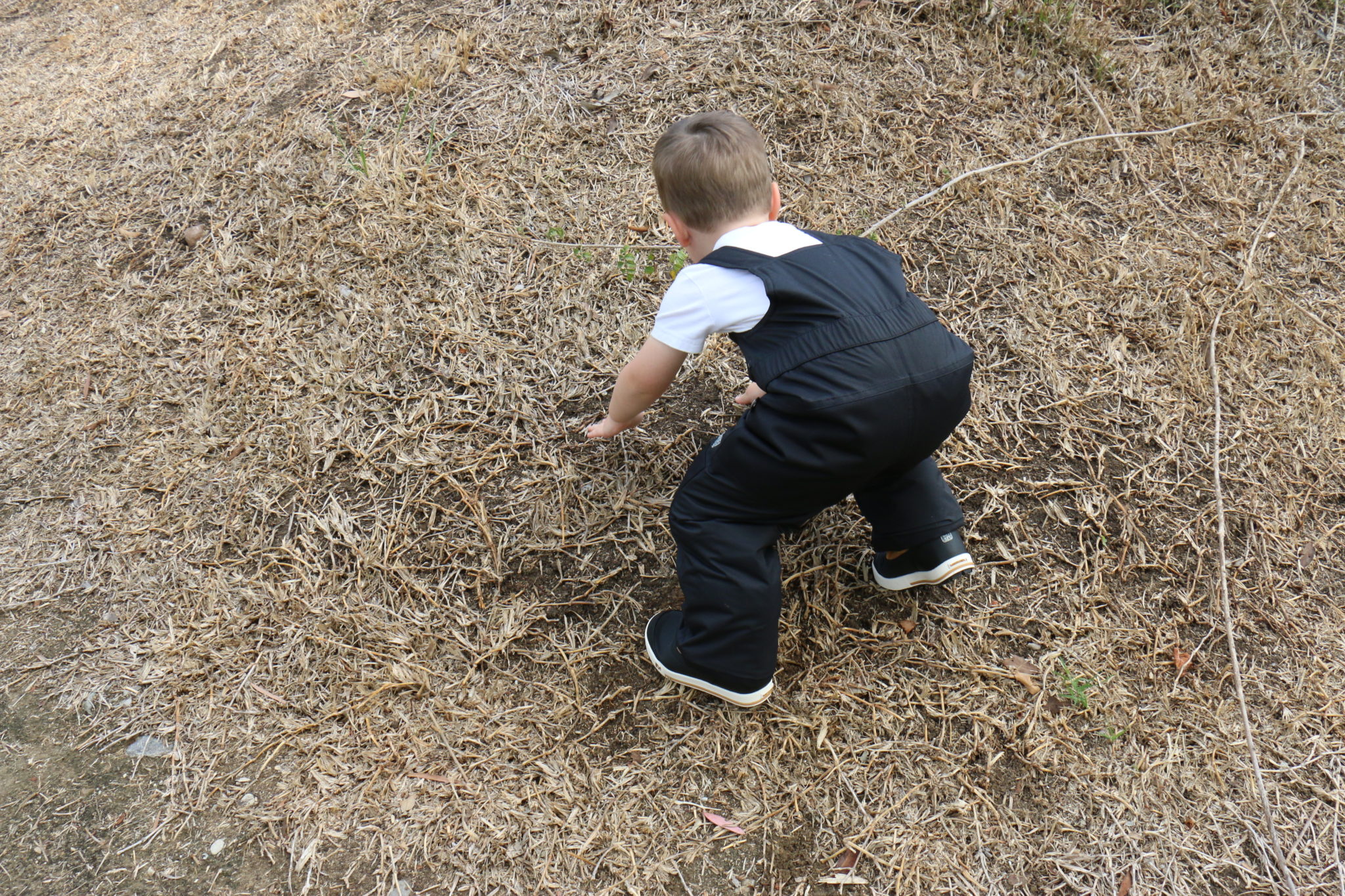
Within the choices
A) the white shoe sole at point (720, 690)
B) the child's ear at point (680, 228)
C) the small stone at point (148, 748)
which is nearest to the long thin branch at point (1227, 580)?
the white shoe sole at point (720, 690)

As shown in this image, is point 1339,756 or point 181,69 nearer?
point 1339,756

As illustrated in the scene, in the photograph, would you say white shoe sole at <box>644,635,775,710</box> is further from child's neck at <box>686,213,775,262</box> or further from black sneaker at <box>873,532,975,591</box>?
child's neck at <box>686,213,775,262</box>

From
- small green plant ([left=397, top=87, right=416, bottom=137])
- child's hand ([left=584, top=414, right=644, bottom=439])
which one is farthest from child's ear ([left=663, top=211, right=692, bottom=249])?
small green plant ([left=397, top=87, right=416, bottom=137])

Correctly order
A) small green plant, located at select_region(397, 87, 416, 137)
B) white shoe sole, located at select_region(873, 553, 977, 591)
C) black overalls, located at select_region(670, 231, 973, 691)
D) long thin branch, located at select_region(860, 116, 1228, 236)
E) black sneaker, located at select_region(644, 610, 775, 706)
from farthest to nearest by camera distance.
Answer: small green plant, located at select_region(397, 87, 416, 137) → long thin branch, located at select_region(860, 116, 1228, 236) → white shoe sole, located at select_region(873, 553, 977, 591) → black sneaker, located at select_region(644, 610, 775, 706) → black overalls, located at select_region(670, 231, 973, 691)

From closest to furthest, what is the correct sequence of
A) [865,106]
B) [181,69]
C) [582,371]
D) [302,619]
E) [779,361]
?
1. [779,361]
2. [302,619]
3. [582,371]
4. [865,106]
5. [181,69]

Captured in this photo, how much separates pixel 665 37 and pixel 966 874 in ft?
10.3

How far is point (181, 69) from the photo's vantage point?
3.77 meters

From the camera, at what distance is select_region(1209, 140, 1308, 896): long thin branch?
1892mm

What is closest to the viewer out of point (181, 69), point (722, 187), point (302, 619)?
point (722, 187)

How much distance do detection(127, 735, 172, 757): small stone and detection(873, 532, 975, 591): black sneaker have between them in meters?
1.88

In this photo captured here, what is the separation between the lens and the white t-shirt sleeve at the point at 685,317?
5.99ft

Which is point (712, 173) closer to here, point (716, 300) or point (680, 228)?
point (680, 228)

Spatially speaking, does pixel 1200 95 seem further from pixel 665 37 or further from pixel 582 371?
pixel 582 371

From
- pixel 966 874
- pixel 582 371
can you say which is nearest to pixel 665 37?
pixel 582 371
